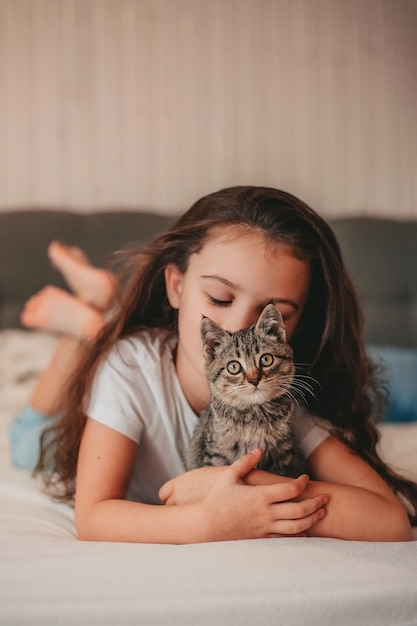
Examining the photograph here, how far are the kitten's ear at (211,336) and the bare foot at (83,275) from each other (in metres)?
0.79

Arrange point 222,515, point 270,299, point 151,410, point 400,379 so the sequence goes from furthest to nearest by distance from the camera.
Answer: point 400,379
point 151,410
point 270,299
point 222,515

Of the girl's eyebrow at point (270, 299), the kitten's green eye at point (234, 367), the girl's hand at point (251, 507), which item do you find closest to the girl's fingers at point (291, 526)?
the girl's hand at point (251, 507)

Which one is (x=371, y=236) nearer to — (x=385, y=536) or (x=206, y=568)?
(x=385, y=536)

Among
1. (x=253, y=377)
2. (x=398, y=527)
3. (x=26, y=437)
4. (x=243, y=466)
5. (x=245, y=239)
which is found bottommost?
(x=26, y=437)

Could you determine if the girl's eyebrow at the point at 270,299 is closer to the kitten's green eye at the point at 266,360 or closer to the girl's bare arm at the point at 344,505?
the kitten's green eye at the point at 266,360

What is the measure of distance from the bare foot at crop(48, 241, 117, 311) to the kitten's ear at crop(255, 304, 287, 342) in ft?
2.80

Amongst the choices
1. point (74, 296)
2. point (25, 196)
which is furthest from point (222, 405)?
point (25, 196)

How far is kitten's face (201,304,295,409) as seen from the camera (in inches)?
31.5

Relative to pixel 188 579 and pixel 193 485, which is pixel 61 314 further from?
pixel 188 579

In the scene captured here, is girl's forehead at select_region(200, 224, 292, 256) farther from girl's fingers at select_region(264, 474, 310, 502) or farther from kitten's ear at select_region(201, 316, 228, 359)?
girl's fingers at select_region(264, 474, 310, 502)

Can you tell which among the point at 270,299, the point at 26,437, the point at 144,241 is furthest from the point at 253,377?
the point at 144,241

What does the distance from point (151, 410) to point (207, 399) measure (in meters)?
0.10

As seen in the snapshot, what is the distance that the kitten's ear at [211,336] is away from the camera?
82cm

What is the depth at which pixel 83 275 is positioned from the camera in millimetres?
1669
